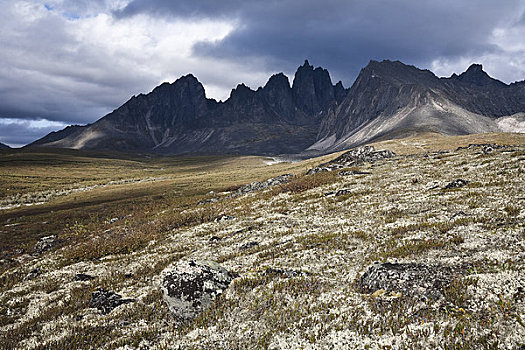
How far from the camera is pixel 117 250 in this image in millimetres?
24672

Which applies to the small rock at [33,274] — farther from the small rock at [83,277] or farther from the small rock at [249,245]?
the small rock at [249,245]

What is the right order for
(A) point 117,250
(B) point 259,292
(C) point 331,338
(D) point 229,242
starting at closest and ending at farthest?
1. (C) point 331,338
2. (B) point 259,292
3. (D) point 229,242
4. (A) point 117,250

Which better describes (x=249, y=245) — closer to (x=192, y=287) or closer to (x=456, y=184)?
(x=192, y=287)

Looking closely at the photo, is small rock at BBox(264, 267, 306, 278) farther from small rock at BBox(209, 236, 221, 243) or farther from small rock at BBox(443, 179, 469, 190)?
small rock at BBox(443, 179, 469, 190)

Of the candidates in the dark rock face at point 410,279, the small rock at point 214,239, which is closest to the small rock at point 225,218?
the small rock at point 214,239

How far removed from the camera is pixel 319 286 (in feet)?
37.4

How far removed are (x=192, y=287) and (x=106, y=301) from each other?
522 centimetres

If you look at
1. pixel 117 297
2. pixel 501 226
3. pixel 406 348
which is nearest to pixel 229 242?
pixel 117 297

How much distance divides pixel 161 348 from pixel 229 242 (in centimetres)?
1265

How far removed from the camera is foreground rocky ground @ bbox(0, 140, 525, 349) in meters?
8.34

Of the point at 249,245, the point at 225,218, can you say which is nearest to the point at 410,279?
the point at 249,245

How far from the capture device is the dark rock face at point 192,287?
36.6 ft

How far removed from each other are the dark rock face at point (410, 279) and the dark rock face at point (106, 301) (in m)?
11.4

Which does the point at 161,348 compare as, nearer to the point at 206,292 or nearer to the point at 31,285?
the point at 206,292
